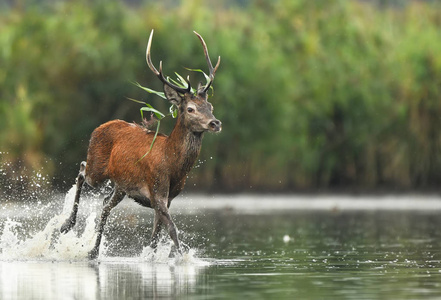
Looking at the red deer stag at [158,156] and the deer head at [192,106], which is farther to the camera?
the red deer stag at [158,156]

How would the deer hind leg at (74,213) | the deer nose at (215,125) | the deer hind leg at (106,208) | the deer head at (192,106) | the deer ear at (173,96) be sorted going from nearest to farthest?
the deer nose at (215,125), the deer head at (192,106), the deer ear at (173,96), the deer hind leg at (106,208), the deer hind leg at (74,213)

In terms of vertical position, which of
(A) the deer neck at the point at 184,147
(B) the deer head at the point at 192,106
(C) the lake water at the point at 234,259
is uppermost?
(B) the deer head at the point at 192,106

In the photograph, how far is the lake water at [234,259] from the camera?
1359cm

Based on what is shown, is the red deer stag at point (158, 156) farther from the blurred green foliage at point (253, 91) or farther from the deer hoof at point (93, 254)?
the blurred green foliage at point (253, 91)

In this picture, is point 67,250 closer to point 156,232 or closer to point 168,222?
point 156,232

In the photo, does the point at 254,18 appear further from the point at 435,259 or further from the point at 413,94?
the point at 435,259

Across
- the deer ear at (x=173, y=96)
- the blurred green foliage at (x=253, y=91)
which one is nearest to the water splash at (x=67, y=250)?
the deer ear at (x=173, y=96)

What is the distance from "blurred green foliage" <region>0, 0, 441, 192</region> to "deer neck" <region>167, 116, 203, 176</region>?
1694cm

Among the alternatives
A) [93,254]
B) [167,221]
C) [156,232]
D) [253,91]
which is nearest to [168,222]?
[167,221]

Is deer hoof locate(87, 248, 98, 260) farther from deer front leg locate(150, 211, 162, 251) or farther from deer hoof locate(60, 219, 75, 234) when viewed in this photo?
deer hoof locate(60, 219, 75, 234)

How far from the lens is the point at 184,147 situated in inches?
678

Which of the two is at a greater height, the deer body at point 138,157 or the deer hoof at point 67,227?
the deer body at point 138,157

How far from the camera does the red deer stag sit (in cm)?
1716

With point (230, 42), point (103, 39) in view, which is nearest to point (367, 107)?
point (230, 42)
